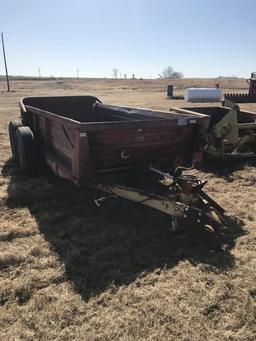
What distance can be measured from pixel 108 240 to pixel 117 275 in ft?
2.30

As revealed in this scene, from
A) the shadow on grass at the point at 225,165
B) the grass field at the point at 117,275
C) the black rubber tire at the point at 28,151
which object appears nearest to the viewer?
the grass field at the point at 117,275

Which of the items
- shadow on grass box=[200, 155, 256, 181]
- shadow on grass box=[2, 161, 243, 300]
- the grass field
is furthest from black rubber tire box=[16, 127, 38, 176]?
shadow on grass box=[200, 155, 256, 181]

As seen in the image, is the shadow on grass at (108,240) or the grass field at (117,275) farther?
the shadow on grass at (108,240)

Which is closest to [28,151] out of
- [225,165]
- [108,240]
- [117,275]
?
[108,240]

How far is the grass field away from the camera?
283cm

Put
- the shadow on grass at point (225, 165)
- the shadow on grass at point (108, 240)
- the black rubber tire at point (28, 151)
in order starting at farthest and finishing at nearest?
the shadow on grass at point (225, 165) → the black rubber tire at point (28, 151) → the shadow on grass at point (108, 240)

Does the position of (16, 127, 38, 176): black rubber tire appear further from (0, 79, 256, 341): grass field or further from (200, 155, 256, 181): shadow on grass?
(200, 155, 256, 181): shadow on grass

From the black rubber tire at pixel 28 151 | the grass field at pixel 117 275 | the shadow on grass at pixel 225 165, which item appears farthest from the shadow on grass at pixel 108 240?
the shadow on grass at pixel 225 165

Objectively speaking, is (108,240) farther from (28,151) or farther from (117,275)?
(28,151)

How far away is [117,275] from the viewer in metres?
3.45

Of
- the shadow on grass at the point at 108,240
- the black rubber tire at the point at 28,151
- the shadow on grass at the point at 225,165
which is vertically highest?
the black rubber tire at the point at 28,151

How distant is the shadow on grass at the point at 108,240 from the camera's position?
3.54 metres

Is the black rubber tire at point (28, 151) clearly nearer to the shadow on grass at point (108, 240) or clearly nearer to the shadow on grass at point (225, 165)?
the shadow on grass at point (108, 240)

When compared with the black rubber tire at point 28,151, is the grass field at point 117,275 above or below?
below
